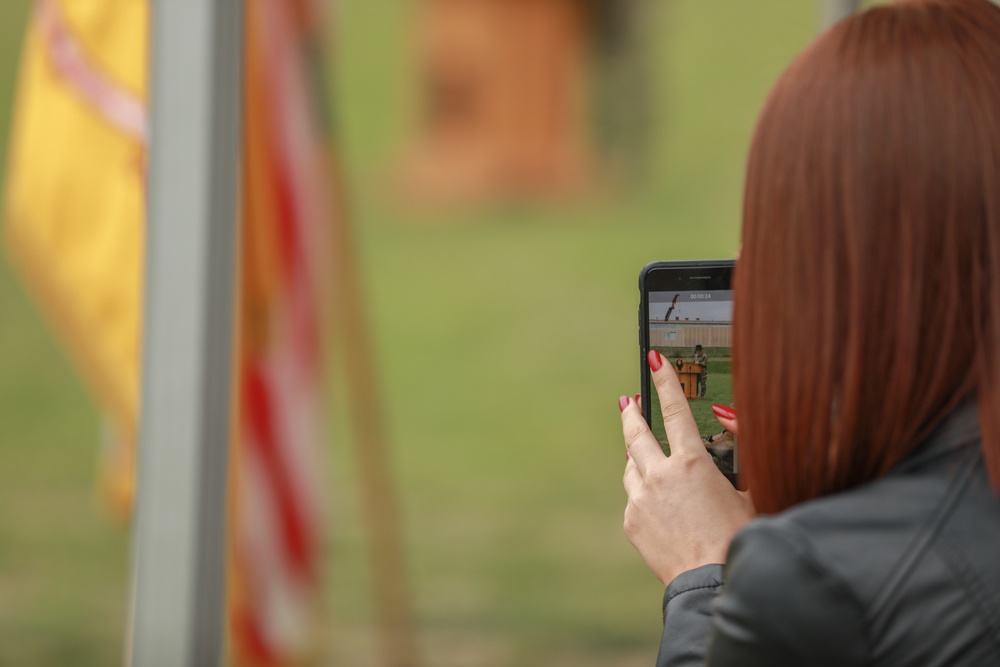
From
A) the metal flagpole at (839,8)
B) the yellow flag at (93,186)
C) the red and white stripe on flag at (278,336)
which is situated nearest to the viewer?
the metal flagpole at (839,8)

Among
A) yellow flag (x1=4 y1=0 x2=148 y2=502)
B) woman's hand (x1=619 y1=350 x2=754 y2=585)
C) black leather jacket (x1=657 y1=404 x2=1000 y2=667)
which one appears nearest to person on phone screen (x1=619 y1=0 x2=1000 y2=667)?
black leather jacket (x1=657 y1=404 x2=1000 y2=667)

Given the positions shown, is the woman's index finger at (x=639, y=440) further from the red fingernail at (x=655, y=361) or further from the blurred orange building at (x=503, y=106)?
the blurred orange building at (x=503, y=106)

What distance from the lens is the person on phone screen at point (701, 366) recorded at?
3.11 feet

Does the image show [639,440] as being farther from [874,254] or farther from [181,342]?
[181,342]

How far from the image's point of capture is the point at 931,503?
67 centimetres

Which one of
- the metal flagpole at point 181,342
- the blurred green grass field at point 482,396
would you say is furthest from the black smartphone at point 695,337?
the blurred green grass field at point 482,396

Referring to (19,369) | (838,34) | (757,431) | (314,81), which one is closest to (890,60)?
(838,34)

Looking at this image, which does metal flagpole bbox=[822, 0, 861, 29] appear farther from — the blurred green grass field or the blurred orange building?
the blurred orange building

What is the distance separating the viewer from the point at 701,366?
0.95m

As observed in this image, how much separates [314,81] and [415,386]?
7306 mm

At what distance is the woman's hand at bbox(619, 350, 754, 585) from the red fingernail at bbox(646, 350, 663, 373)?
3 centimetres

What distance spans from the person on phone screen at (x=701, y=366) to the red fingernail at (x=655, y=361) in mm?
36

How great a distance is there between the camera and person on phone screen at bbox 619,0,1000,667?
65 cm

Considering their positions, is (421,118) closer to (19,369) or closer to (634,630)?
(19,369)
